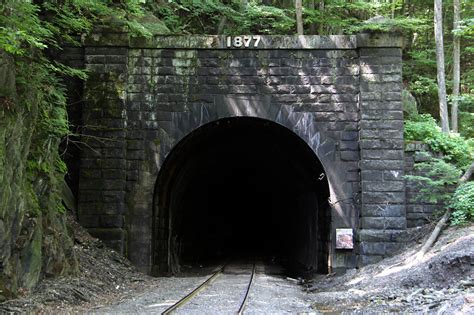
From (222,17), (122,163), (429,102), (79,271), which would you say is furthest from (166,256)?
(429,102)

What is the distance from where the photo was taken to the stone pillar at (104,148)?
11766mm

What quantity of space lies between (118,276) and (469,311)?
276 inches

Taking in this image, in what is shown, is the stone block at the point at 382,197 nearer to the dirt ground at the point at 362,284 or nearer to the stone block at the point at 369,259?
the dirt ground at the point at 362,284

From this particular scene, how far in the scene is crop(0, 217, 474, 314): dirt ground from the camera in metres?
6.57

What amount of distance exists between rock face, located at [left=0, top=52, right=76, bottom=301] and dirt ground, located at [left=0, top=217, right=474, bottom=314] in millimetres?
296

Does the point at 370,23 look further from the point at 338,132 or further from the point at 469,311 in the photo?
the point at 469,311

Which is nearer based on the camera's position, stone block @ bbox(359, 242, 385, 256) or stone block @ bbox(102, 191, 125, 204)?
stone block @ bbox(359, 242, 385, 256)

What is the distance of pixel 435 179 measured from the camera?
1185 centimetres

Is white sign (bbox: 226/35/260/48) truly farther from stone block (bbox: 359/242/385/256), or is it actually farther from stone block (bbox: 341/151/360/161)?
stone block (bbox: 359/242/385/256)

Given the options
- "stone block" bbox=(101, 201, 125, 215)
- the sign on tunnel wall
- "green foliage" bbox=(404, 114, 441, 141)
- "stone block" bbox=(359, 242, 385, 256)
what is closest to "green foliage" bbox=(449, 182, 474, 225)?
the sign on tunnel wall

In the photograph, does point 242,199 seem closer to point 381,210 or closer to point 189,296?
point 381,210

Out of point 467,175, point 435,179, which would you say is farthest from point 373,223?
point 467,175

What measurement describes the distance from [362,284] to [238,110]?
4.90 metres

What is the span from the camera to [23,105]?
299 inches
